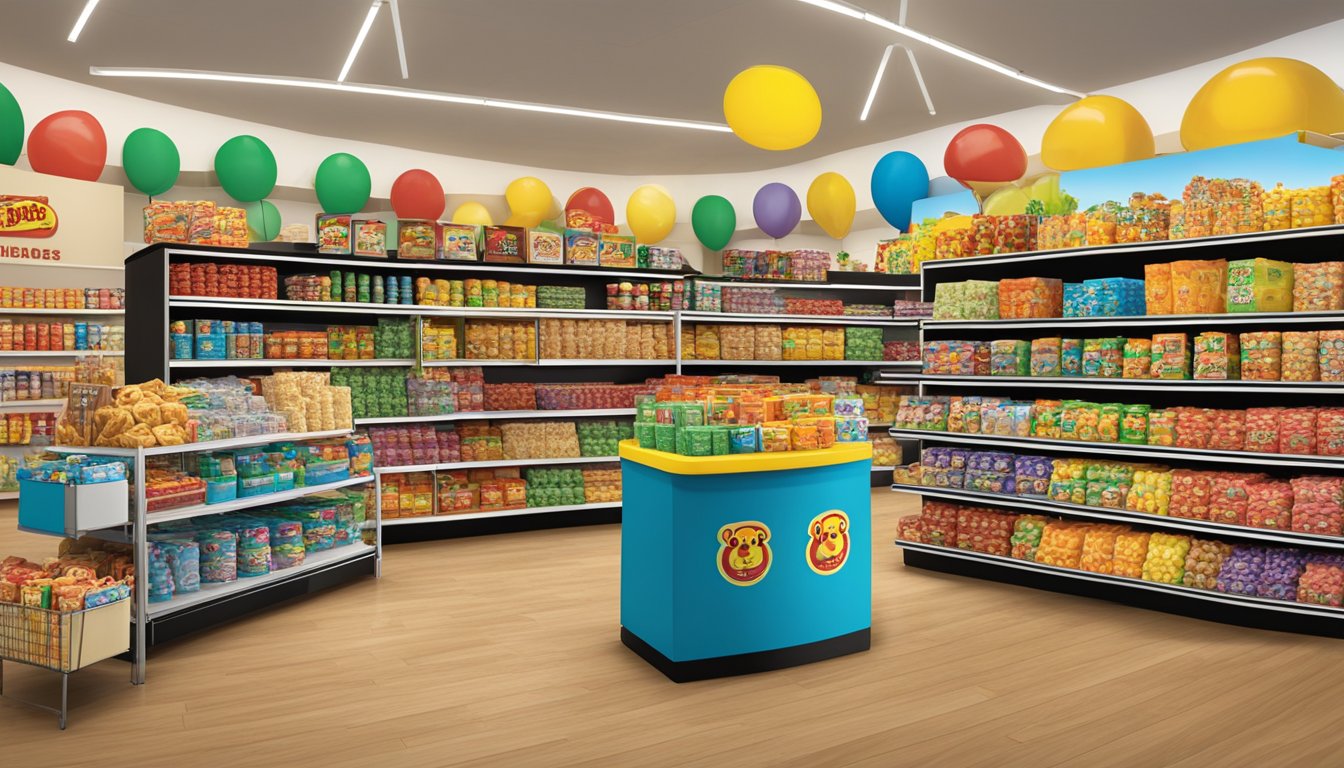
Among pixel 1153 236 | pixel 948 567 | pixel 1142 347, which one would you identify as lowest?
pixel 948 567

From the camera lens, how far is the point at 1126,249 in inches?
210

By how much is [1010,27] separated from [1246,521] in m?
4.91

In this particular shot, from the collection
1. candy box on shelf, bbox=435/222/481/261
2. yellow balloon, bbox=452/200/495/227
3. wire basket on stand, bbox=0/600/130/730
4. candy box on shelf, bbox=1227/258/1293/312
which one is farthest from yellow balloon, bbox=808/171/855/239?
wire basket on stand, bbox=0/600/130/730

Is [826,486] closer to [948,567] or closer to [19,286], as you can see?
[948,567]

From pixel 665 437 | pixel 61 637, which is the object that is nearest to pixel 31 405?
pixel 61 637

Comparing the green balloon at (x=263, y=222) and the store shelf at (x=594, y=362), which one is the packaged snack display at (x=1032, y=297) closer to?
the store shelf at (x=594, y=362)

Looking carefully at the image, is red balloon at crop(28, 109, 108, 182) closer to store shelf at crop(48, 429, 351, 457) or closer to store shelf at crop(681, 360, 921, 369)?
store shelf at crop(48, 429, 351, 457)

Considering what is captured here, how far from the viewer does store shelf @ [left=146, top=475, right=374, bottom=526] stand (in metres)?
4.34

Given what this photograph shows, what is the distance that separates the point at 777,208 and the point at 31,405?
859 centimetres

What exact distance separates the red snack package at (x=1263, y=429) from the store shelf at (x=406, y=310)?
4.73 metres

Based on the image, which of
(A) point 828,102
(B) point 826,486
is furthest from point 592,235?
(B) point 826,486

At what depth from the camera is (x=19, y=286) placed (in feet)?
30.3

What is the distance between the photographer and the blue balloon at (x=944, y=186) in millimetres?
11070

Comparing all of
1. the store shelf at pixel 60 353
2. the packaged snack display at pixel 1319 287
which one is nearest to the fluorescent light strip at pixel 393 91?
the store shelf at pixel 60 353
